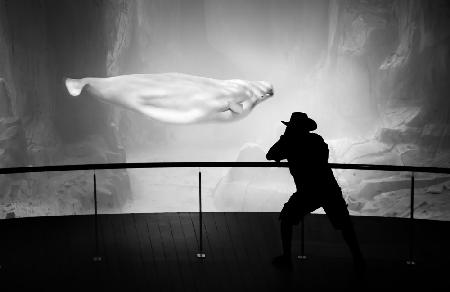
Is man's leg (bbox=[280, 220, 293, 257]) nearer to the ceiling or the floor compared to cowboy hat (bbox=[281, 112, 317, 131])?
nearer to the floor

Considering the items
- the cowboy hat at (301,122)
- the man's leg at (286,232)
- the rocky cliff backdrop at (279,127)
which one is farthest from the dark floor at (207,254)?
the rocky cliff backdrop at (279,127)

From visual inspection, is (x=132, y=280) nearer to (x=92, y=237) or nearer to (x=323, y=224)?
(x=92, y=237)

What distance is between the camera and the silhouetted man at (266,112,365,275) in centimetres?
338

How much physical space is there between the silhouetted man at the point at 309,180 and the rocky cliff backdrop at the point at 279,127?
1190cm

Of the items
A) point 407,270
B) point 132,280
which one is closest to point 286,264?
point 407,270

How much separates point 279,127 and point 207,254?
19.5 meters

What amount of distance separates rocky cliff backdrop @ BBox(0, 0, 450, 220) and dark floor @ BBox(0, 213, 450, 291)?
10.6 meters

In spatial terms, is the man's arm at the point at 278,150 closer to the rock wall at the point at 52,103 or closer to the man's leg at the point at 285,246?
the man's leg at the point at 285,246

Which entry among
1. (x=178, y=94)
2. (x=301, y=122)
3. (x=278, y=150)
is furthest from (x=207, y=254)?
(x=178, y=94)

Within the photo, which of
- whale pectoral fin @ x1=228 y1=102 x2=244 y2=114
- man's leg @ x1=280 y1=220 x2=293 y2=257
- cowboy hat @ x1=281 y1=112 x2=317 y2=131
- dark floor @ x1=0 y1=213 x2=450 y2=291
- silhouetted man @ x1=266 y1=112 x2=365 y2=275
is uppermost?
whale pectoral fin @ x1=228 y1=102 x2=244 y2=114

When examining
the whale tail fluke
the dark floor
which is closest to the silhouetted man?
the dark floor

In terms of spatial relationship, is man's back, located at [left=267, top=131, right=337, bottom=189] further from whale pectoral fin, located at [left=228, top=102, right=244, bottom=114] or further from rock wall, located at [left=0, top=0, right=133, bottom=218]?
rock wall, located at [left=0, top=0, right=133, bottom=218]

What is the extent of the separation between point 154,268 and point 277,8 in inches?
1002

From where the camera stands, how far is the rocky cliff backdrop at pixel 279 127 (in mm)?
15562
